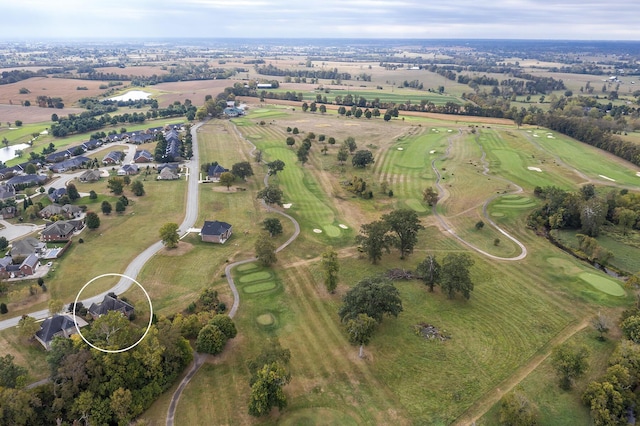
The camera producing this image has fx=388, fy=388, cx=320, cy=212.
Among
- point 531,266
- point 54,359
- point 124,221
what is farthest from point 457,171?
point 54,359

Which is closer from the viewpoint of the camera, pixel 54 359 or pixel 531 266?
pixel 54 359

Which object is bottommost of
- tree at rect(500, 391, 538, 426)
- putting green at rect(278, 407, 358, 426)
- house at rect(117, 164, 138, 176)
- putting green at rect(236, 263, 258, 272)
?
putting green at rect(278, 407, 358, 426)

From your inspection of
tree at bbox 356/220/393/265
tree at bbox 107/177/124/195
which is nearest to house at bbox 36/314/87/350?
tree at bbox 356/220/393/265

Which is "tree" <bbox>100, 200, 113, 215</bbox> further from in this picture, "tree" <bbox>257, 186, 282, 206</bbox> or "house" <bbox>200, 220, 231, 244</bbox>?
"tree" <bbox>257, 186, 282, 206</bbox>

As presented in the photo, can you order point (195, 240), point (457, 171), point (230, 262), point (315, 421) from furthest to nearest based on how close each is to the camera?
1. point (457, 171)
2. point (195, 240)
3. point (230, 262)
4. point (315, 421)

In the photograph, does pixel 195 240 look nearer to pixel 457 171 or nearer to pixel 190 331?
pixel 190 331

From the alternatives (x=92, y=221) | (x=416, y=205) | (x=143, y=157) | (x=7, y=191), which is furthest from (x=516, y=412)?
(x=143, y=157)
